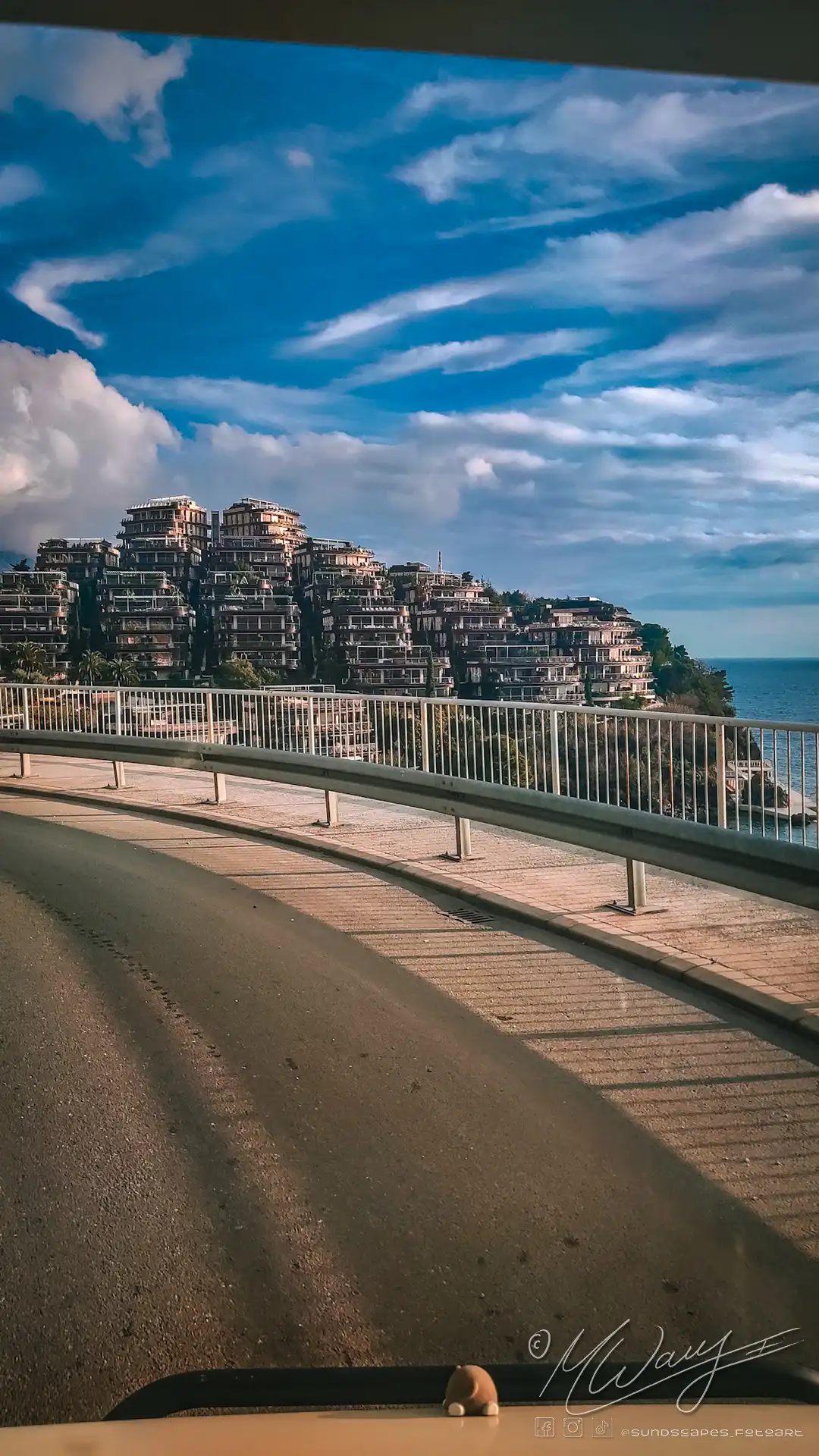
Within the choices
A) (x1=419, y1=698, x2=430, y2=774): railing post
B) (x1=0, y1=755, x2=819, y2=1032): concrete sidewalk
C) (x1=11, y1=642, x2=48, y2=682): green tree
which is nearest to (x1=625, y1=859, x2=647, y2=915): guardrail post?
(x1=0, y1=755, x2=819, y2=1032): concrete sidewalk

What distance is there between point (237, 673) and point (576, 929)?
52.7ft

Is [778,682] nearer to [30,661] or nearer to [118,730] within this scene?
[118,730]

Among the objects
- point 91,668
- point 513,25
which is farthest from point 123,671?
point 513,25

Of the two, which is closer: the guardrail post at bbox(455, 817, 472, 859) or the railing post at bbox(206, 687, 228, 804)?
the guardrail post at bbox(455, 817, 472, 859)

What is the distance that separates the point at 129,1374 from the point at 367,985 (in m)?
2.69

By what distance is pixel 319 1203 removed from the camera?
2.69 metres

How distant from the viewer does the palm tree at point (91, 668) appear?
72.3ft

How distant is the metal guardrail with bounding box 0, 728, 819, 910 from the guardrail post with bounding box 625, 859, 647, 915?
137 millimetres

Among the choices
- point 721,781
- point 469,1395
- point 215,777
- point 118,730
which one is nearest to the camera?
point 469,1395

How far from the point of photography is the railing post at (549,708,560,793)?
7.56 m

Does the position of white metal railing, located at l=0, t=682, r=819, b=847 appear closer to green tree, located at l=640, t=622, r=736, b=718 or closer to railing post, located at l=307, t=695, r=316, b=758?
railing post, located at l=307, t=695, r=316, b=758

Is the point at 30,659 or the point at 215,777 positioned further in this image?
the point at 30,659

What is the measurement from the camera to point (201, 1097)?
11.2ft

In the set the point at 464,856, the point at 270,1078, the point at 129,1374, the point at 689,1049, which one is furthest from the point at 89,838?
the point at 129,1374
